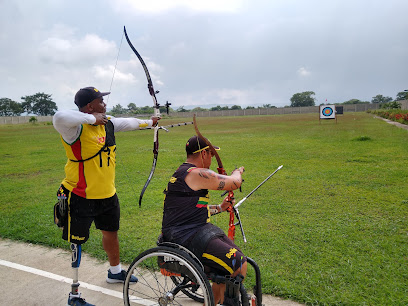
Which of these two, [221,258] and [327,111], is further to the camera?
[327,111]

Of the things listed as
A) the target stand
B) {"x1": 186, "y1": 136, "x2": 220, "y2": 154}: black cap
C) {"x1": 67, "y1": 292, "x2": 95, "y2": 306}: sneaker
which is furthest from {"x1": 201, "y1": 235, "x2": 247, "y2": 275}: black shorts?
the target stand

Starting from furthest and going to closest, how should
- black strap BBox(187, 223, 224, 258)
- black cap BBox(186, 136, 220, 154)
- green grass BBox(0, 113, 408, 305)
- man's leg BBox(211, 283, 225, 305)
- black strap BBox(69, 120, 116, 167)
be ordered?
green grass BBox(0, 113, 408, 305) → black strap BBox(69, 120, 116, 167) → black cap BBox(186, 136, 220, 154) → man's leg BBox(211, 283, 225, 305) → black strap BBox(187, 223, 224, 258)

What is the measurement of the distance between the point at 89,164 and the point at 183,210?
1.10 metres

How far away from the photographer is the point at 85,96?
3.14 m

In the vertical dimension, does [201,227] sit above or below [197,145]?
below

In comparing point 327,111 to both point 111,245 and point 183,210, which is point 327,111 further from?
point 183,210

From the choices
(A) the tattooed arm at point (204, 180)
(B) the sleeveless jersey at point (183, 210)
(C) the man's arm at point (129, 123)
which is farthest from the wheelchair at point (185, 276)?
(C) the man's arm at point (129, 123)

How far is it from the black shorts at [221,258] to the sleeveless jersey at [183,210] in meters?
0.19

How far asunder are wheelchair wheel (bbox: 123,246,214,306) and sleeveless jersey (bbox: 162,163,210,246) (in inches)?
5.9

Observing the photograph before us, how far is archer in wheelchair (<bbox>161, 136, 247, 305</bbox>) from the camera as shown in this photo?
8.00ft

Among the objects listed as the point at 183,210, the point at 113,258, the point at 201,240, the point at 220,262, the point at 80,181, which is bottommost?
the point at 113,258

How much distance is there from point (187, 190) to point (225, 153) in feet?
34.1

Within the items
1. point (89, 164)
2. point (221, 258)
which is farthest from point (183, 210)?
point (89, 164)

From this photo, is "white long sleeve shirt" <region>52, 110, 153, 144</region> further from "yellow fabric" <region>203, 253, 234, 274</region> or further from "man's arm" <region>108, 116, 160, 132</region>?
"yellow fabric" <region>203, 253, 234, 274</region>
